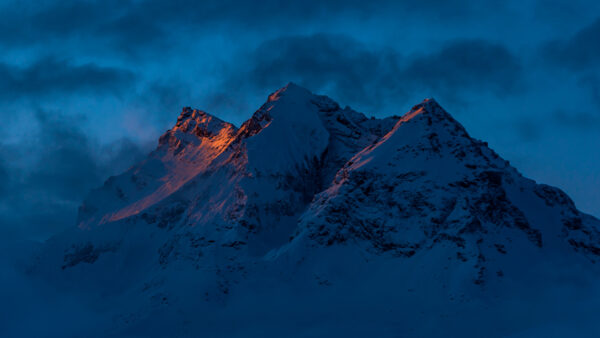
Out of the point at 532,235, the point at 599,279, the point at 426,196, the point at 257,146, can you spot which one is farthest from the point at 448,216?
the point at 257,146

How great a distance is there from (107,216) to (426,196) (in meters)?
76.4

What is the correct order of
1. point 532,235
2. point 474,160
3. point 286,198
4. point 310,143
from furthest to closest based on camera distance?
point 310,143, point 286,198, point 474,160, point 532,235

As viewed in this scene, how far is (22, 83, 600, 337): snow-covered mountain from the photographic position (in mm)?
97312

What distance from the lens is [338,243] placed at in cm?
11038

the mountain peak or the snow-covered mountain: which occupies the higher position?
the mountain peak

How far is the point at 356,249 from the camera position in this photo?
110 meters

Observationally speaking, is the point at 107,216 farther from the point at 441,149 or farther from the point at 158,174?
the point at 441,149

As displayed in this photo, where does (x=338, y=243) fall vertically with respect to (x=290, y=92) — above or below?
below

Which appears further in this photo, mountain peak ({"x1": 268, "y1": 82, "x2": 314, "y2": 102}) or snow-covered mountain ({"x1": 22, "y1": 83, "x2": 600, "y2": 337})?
mountain peak ({"x1": 268, "y1": 82, "x2": 314, "y2": 102})

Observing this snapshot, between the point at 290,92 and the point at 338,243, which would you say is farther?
the point at 290,92

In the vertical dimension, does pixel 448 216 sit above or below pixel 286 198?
below

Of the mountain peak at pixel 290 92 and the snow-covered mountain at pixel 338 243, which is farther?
the mountain peak at pixel 290 92

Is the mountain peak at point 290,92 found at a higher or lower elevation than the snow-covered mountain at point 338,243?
higher

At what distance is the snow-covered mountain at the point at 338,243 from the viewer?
319 feet
